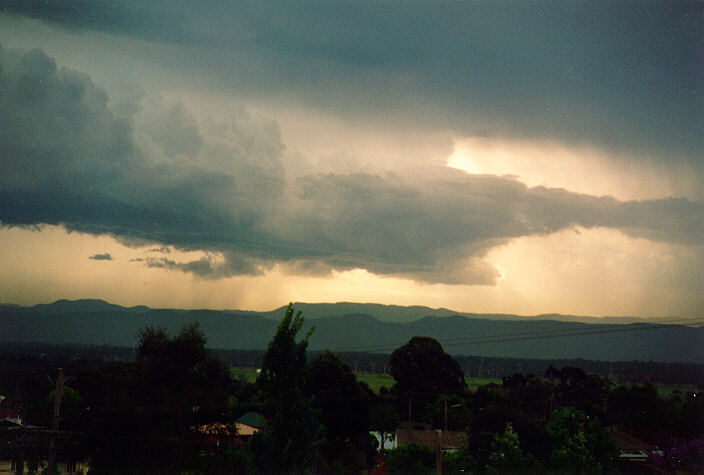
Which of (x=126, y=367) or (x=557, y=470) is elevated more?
(x=126, y=367)

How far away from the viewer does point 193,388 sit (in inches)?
1147

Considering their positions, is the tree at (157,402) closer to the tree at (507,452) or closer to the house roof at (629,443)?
the tree at (507,452)

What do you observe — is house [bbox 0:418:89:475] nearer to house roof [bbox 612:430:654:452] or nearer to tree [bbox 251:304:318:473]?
tree [bbox 251:304:318:473]

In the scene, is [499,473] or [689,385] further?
[689,385]

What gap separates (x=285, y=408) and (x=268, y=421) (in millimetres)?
931

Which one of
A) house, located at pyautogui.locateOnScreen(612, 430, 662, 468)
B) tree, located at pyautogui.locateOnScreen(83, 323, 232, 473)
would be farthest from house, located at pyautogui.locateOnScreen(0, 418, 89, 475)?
house, located at pyautogui.locateOnScreen(612, 430, 662, 468)

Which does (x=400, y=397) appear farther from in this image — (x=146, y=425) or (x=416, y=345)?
(x=146, y=425)

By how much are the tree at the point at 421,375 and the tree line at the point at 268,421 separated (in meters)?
14.7

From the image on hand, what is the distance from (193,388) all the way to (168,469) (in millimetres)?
3870

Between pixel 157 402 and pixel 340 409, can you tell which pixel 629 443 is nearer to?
pixel 340 409

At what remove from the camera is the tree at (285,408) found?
23995 mm

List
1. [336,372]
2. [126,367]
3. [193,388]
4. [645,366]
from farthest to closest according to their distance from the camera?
[645,366] → [336,372] → [126,367] → [193,388]

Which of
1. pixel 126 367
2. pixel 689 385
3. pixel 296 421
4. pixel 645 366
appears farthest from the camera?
pixel 645 366

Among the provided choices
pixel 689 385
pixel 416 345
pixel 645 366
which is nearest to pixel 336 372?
pixel 416 345
